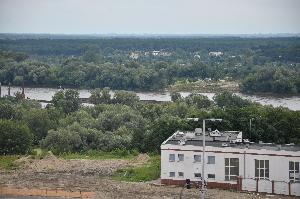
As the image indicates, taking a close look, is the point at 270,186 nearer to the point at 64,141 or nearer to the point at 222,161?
the point at 222,161

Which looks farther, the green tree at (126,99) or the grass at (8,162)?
the green tree at (126,99)

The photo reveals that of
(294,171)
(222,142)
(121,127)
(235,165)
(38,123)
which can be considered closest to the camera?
(294,171)

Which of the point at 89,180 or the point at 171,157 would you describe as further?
the point at 89,180

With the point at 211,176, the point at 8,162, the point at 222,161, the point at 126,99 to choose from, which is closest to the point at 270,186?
the point at 222,161

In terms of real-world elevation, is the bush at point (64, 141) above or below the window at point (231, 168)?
below

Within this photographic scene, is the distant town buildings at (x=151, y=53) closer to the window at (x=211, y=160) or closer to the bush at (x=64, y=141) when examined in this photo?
the bush at (x=64, y=141)

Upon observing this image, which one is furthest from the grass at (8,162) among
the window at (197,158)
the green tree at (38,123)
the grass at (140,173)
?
the window at (197,158)
